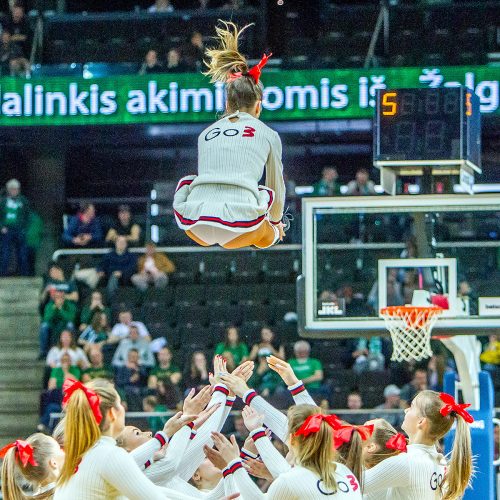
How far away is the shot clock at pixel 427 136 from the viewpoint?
9664 mm

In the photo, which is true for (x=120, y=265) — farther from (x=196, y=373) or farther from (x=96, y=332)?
(x=196, y=373)

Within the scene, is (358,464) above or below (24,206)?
below

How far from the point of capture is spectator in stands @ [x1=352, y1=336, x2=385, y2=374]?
14375 millimetres

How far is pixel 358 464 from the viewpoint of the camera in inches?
223

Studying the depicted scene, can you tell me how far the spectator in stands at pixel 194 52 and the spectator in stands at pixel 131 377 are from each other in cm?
381

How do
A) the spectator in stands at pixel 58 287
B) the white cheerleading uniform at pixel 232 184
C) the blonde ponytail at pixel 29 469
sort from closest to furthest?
the blonde ponytail at pixel 29 469
the white cheerleading uniform at pixel 232 184
the spectator in stands at pixel 58 287

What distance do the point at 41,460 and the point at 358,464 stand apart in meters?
1.28

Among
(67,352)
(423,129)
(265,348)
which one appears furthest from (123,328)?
(423,129)

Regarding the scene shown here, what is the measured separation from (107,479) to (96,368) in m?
9.42

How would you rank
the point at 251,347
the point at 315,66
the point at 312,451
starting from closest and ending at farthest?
the point at 312,451 < the point at 251,347 < the point at 315,66

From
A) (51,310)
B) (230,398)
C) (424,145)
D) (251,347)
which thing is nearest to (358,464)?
(230,398)

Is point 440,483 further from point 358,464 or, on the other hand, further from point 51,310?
point 51,310

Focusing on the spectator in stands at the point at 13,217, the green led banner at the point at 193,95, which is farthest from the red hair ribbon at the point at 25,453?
the spectator in stands at the point at 13,217

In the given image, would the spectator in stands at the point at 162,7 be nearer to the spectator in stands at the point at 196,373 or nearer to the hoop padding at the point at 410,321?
the spectator in stands at the point at 196,373
